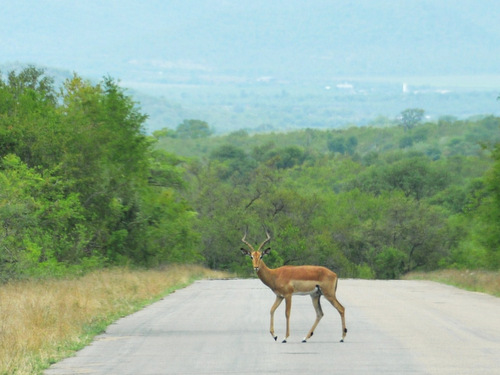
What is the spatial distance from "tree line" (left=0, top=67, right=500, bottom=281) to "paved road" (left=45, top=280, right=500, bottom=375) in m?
9.94

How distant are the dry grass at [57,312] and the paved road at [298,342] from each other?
0.42m

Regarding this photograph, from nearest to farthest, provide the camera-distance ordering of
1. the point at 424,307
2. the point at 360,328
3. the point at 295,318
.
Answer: the point at 360,328 → the point at 295,318 → the point at 424,307

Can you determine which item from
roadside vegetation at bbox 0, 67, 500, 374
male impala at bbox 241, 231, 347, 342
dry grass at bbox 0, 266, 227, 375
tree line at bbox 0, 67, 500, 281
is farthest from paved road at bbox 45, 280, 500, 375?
tree line at bbox 0, 67, 500, 281

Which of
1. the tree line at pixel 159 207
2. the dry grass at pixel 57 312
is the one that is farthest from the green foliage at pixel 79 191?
the dry grass at pixel 57 312

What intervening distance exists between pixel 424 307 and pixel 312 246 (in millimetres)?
54594

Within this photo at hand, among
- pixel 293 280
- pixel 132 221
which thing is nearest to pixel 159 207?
pixel 132 221

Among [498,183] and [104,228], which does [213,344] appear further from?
[498,183]

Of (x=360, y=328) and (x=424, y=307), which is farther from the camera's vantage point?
(x=424, y=307)

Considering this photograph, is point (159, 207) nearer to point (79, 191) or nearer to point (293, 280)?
point (79, 191)

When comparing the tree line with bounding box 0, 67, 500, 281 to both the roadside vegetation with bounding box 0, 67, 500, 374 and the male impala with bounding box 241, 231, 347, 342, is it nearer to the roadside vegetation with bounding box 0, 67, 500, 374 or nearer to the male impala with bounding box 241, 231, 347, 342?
the roadside vegetation with bounding box 0, 67, 500, 374

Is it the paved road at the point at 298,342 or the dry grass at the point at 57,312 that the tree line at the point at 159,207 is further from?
the paved road at the point at 298,342

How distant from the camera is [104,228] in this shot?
144 feet

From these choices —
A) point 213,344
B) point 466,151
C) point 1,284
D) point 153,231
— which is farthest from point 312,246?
point 466,151

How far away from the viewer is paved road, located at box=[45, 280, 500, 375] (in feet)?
42.9
